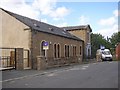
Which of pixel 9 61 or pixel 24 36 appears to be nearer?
pixel 9 61

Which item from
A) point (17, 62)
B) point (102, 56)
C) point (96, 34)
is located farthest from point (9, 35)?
point (96, 34)

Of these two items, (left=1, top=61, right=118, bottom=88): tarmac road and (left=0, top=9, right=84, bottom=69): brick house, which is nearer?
(left=1, top=61, right=118, bottom=88): tarmac road

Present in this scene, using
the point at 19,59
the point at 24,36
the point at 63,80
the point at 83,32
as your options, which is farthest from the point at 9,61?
the point at 83,32

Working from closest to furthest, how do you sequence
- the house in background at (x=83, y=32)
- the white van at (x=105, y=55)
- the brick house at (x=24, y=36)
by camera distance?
the brick house at (x=24, y=36)
the white van at (x=105, y=55)
the house in background at (x=83, y=32)

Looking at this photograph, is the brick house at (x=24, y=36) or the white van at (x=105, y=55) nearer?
the brick house at (x=24, y=36)

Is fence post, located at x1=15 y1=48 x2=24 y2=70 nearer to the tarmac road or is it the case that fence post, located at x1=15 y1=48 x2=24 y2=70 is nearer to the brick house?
the brick house

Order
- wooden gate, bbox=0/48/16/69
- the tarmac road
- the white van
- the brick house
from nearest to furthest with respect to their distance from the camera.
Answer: the tarmac road, wooden gate, bbox=0/48/16/69, the brick house, the white van

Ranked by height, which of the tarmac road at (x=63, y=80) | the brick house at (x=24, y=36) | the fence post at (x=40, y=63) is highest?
the brick house at (x=24, y=36)

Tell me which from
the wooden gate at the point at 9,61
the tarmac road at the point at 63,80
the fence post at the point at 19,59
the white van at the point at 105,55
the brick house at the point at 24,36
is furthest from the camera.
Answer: the white van at the point at 105,55

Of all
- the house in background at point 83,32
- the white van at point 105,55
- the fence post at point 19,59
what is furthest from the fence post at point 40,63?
the house in background at point 83,32

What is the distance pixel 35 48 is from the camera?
1275 inches

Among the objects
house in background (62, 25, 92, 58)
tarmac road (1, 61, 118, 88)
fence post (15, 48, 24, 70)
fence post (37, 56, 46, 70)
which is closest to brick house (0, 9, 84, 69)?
fence post (37, 56, 46, 70)

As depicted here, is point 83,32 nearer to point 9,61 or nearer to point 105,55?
point 105,55

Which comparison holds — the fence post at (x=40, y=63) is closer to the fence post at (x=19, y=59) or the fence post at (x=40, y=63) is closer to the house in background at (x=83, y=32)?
the fence post at (x=19, y=59)
